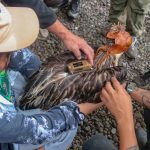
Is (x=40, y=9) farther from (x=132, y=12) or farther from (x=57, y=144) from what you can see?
(x=132, y=12)

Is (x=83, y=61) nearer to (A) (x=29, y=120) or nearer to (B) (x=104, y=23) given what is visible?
(A) (x=29, y=120)

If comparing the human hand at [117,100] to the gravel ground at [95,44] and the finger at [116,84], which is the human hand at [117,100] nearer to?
the finger at [116,84]

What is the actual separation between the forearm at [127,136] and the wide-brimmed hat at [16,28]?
25.9 inches

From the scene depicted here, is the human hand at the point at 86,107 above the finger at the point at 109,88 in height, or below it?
below

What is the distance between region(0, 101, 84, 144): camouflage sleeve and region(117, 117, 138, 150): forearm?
0.78ft

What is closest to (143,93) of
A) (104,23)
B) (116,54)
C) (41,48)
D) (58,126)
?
(116,54)

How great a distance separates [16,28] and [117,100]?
0.67m

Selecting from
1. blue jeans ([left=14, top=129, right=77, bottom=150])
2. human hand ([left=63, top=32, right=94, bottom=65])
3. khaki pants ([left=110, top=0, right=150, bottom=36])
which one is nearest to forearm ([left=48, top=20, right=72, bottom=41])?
human hand ([left=63, top=32, right=94, bottom=65])

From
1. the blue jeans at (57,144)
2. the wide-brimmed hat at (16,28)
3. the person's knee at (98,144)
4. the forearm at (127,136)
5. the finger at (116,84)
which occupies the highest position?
Answer: the wide-brimmed hat at (16,28)

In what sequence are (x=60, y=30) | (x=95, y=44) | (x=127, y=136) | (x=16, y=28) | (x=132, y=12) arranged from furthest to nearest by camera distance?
(x=95, y=44), (x=132, y=12), (x=60, y=30), (x=127, y=136), (x=16, y=28)

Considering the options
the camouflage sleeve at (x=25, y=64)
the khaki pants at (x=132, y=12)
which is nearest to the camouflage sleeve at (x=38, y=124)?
the camouflage sleeve at (x=25, y=64)

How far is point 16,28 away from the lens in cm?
191

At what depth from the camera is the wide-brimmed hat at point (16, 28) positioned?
1791 mm

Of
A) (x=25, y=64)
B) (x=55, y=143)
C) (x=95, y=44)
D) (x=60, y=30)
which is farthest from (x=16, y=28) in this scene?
(x=95, y=44)
